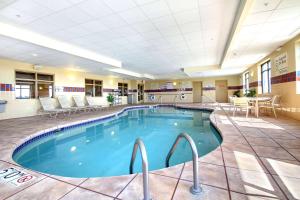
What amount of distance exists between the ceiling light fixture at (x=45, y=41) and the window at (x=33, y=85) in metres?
3.21

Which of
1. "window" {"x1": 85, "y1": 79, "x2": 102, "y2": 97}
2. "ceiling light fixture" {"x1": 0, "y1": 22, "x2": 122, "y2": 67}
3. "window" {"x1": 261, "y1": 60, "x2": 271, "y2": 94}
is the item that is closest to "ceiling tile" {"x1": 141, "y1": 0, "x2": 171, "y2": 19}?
"ceiling light fixture" {"x1": 0, "y1": 22, "x2": 122, "y2": 67}

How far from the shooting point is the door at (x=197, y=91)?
1429cm

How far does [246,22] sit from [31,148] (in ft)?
17.8

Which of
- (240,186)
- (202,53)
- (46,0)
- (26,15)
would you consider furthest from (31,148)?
(202,53)

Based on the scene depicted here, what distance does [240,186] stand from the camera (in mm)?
1406

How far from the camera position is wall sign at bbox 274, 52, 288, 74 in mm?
4746

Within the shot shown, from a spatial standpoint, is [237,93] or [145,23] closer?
[145,23]

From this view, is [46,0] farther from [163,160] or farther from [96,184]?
[163,160]

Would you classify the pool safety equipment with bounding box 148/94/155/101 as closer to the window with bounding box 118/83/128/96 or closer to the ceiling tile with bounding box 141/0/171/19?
the window with bounding box 118/83/128/96

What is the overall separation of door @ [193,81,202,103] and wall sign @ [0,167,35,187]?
14.0 metres

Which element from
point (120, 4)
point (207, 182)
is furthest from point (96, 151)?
point (120, 4)

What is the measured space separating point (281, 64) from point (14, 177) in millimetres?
7005

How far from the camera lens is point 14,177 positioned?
1.69m

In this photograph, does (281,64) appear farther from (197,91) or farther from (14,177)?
(197,91)
